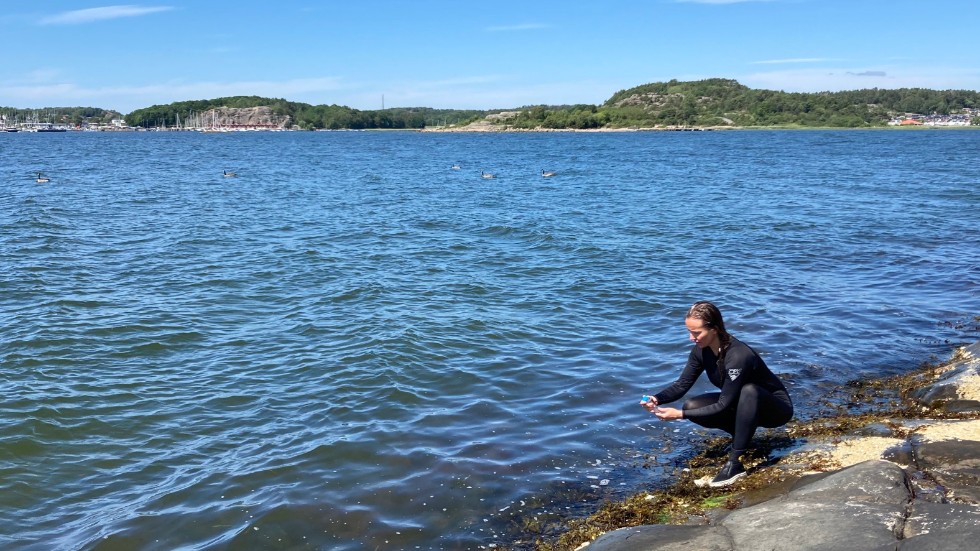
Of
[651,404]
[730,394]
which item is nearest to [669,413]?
[651,404]

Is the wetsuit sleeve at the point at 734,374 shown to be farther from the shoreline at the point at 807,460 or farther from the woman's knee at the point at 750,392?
the shoreline at the point at 807,460

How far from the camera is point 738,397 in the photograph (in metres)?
7.18

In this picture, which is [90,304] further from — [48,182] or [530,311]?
[48,182]

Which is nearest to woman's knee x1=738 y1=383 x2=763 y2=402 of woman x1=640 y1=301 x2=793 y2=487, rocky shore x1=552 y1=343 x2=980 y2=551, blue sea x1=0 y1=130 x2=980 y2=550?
Result: woman x1=640 y1=301 x2=793 y2=487

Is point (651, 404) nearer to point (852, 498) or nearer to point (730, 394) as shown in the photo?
point (730, 394)

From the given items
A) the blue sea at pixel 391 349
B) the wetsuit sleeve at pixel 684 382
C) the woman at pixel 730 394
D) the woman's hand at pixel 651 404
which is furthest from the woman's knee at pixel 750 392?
the blue sea at pixel 391 349

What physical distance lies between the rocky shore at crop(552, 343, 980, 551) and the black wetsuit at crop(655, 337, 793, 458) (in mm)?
396

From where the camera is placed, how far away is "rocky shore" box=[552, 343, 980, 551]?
4.97 meters

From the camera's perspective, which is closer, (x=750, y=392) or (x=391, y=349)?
(x=750, y=392)

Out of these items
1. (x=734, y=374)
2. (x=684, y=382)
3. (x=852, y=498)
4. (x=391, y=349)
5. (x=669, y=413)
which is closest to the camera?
(x=852, y=498)

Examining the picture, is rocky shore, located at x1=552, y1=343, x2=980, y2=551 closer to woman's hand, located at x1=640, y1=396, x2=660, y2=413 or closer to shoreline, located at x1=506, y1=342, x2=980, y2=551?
shoreline, located at x1=506, y1=342, x2=980, y2=551

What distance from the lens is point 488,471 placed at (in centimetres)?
810

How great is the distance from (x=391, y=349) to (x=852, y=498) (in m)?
8.07

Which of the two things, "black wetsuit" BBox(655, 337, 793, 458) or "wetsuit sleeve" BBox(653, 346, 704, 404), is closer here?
"black wetsuit" BBox(655, 337, 793, 458)
